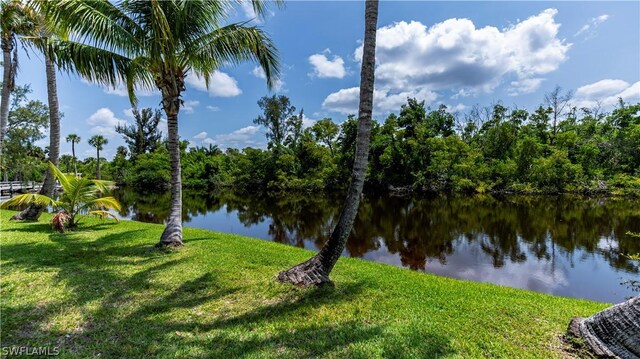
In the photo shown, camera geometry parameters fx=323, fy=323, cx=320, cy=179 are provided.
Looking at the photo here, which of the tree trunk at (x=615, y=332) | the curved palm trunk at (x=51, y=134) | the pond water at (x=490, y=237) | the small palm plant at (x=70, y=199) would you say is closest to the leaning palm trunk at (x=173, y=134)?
the small palm plant at (x=70, y=199)

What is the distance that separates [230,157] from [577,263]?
175 ft

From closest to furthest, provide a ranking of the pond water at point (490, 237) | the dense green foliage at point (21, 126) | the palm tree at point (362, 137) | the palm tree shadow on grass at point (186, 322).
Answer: the palm tree shadow on grass at point (186, 322) < the palm tree at point (362, 137) < the pond water at point (490, 237) < the dense green foliage at point (21, 126)

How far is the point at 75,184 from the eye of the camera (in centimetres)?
1052

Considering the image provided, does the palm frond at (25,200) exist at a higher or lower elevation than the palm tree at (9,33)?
lower

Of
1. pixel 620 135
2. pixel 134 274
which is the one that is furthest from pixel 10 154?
pixel 620 135

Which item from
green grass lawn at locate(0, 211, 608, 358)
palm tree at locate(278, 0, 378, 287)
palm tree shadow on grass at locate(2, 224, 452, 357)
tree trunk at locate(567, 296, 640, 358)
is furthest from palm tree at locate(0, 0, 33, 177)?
tree trunk at locate(567, 296, 640, 358)

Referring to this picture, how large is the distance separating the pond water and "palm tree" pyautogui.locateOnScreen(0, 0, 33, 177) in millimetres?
9958

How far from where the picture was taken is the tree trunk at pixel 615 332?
3381 mm

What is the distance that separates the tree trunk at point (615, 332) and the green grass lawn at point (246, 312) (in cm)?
33

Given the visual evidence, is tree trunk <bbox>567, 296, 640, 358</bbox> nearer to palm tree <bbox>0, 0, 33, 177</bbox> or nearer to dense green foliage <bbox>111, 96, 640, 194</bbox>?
palm tree <bbox>0, 0, 33, 177</bbox>

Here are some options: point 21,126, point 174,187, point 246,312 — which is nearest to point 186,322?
point 246,312

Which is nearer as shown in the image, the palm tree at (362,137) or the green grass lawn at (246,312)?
the green grass lawn at (246,312)

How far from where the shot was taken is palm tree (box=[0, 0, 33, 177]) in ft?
34.7

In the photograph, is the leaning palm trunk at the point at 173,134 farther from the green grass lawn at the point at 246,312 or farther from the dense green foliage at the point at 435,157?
the dense green foliage at the point at 435,157
